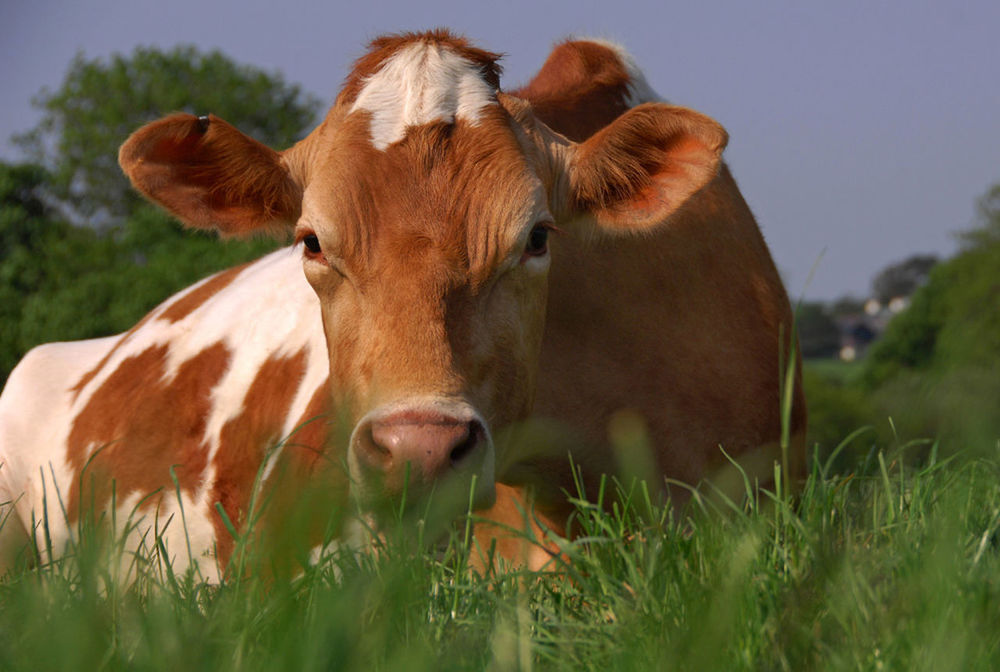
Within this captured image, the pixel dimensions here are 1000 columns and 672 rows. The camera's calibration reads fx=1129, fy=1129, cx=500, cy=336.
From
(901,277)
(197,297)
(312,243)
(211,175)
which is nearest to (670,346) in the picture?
(312,243)

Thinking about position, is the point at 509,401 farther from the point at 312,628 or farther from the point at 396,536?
the point at 312,628

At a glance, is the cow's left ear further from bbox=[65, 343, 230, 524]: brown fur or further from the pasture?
bbox=[65, 343, 230, 524]: brown fur

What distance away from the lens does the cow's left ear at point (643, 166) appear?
3.55 m

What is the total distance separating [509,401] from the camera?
3170 mm

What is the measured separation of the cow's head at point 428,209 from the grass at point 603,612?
19.6 inches

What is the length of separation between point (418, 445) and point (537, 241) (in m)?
0.91

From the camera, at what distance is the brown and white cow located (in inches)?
116

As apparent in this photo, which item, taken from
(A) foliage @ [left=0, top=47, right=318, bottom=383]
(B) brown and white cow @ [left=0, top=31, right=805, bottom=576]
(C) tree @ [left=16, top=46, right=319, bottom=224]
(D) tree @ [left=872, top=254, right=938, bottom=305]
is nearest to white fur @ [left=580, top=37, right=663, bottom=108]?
(B) brown and white cow @ [left=0, top=31, right=805, bottom=576]

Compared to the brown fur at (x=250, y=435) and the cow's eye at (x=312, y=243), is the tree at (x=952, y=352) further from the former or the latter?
the brown fur at (x=250, y=435)

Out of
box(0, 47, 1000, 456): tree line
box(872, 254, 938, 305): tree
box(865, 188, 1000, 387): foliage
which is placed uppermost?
box(0, 47, 1000, 456): tree line

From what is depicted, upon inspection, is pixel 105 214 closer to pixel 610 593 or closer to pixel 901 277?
pixel 610 593

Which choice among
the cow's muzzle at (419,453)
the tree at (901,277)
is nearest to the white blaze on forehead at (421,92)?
the cow's muzzle at (419,453)

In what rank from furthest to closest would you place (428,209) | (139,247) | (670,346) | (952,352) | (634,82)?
(139,247) < (634,82) < (670,346) < (428,209) < (952,352)

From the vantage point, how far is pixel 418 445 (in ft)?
8.62
